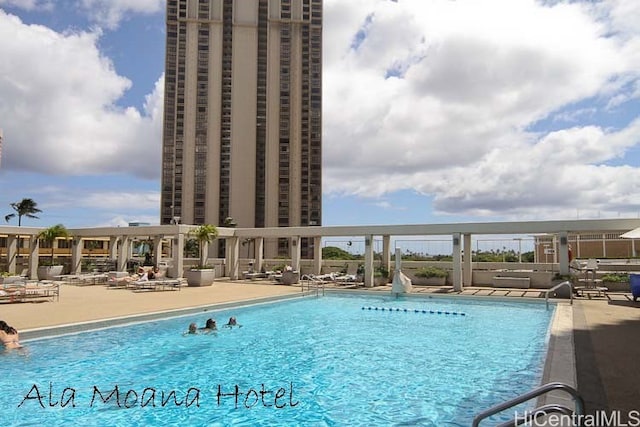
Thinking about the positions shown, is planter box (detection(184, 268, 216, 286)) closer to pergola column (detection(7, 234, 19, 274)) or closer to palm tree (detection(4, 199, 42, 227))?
pergola column (detection(7, 234, 19, 274))

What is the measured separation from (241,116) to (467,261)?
162 ft

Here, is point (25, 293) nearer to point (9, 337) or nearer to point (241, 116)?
point (9, 337)

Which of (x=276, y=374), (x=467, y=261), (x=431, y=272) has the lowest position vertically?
(x=276, y=374)

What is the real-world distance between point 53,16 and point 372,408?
1502 centimetres

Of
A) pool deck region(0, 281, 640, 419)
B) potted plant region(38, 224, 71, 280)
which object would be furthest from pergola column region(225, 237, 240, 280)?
potted plant region(38, 224, 71, 280)

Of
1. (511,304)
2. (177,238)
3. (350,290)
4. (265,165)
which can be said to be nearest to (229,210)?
(265,165)

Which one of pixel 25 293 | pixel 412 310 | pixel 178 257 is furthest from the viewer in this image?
pixel 178 257

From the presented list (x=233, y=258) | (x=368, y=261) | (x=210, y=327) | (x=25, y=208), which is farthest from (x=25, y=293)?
(x=25, y=208)

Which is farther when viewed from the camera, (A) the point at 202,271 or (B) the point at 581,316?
(A) the point at 202,271

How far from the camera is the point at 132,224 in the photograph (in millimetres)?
26469

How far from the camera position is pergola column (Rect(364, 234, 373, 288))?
69.6 ft

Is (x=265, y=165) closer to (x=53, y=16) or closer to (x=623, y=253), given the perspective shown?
(x=623, y=253)

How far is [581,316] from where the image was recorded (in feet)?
37.1

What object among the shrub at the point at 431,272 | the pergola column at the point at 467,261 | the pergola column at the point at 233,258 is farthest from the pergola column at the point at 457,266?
the pergola column at the point at 233,258
